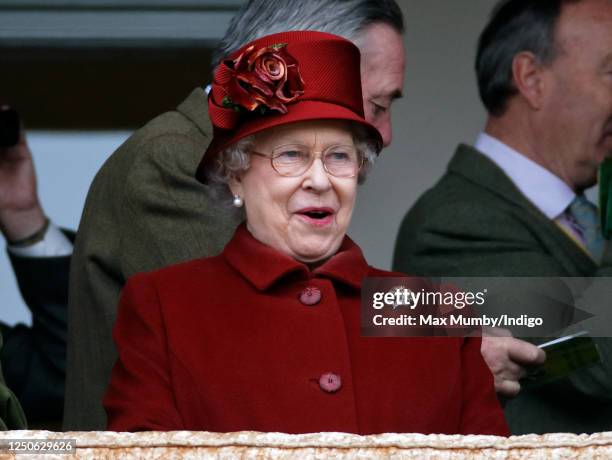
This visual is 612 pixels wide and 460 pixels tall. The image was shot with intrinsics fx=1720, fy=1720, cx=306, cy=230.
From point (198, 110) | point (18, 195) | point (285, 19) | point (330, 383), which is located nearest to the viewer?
point (330, 383)

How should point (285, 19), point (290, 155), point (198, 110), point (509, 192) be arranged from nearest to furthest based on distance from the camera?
1. point (290, 155)
2. point (285, 19)
3. point (198, 110)
4. point (509, 192)

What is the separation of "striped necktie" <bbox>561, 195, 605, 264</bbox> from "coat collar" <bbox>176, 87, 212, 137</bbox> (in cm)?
106

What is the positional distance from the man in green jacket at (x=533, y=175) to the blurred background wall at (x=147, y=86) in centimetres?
69

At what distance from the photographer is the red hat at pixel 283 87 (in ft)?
10.0

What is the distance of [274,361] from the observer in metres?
2.97

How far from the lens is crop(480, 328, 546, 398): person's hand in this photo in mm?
3465

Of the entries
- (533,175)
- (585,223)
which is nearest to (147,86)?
(533,175)

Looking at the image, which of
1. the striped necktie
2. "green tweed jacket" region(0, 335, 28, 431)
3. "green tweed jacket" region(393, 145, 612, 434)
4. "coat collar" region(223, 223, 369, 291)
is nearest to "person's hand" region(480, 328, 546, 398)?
"green tweed jacket" region(393, 145, 612, 434)

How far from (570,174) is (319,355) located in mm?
1509

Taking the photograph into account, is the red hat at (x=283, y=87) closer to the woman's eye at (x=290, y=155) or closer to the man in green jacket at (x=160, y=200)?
the woman's eye at (x=290, y=155)

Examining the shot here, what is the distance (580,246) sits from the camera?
4.11m

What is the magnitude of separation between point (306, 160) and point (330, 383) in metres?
0.40

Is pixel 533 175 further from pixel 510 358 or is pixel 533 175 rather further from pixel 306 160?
pixel 306 160

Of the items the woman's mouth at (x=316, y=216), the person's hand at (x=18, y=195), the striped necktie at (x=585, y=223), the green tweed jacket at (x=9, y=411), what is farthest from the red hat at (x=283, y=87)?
the person's hand at (x=18, y=195)
